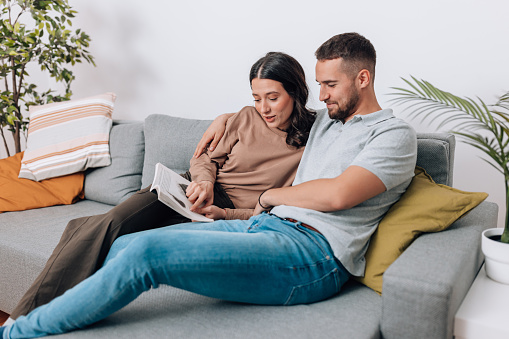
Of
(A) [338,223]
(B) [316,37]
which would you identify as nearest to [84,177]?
(B) [316,37]

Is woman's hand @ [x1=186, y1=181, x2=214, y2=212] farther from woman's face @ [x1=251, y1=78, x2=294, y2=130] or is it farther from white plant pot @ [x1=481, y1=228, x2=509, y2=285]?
white plant pot @ [x1=481, y1=228, x2=509, y2=285]

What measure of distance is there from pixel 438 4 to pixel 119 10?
1983mm

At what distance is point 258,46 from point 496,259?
1557 millimetres

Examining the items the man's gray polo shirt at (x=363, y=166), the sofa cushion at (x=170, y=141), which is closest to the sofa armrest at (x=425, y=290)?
the man's gray polo shirt at (x=363, y=166)

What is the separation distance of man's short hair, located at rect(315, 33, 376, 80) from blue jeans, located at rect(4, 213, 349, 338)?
1.95 ft

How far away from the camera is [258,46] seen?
8.00ft

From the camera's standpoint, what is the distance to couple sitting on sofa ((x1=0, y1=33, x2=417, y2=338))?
1221 mm

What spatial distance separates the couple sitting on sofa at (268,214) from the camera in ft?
4.00

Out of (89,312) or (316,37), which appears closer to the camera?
(89,312)

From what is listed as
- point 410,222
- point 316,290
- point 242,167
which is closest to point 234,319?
point 316,290

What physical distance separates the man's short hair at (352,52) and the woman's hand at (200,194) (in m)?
0.66

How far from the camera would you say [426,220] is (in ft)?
4.68

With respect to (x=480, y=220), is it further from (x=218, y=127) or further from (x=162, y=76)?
(x=162, y=76)

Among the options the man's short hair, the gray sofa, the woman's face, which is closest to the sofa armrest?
the gray sofa
